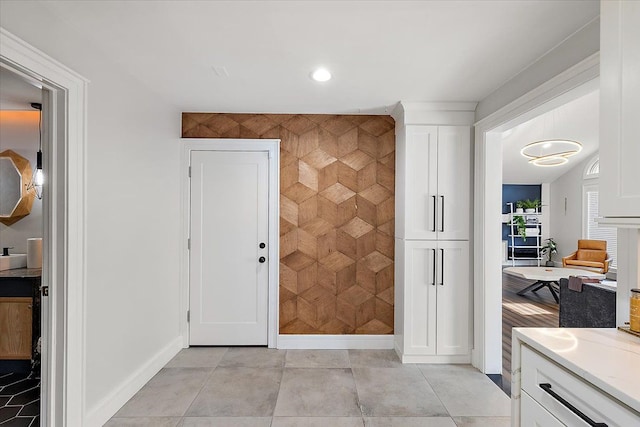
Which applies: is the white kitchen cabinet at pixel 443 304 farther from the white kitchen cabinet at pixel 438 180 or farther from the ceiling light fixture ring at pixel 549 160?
the ceiling light fixture ring at pixel 549 160

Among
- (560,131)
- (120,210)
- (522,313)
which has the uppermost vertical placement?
(560,131)

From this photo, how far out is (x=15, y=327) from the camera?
297cm

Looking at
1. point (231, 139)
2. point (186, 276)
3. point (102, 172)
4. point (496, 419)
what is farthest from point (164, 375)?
point (496, 419)

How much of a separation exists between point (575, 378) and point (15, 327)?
3.91 meters

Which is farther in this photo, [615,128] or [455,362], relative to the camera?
[455,362]

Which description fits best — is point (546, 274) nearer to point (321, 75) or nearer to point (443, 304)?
point (443, 304)

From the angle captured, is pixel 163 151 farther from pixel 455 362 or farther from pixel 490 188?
pixel 455 362

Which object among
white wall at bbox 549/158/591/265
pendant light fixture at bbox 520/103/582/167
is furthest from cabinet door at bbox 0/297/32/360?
white wall at bbox 549/158/591/265

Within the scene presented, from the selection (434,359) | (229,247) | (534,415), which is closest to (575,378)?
(534,415)

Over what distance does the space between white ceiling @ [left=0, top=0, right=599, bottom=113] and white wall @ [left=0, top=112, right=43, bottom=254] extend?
154cm

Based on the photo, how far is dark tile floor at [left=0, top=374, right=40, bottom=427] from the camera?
2328mm

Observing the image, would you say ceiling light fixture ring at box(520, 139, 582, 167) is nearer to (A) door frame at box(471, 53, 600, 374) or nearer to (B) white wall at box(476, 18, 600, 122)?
(A) door frame at box(471, 53, 600, 374)

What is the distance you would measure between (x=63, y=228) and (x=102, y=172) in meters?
0.49

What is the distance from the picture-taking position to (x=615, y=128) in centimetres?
136
